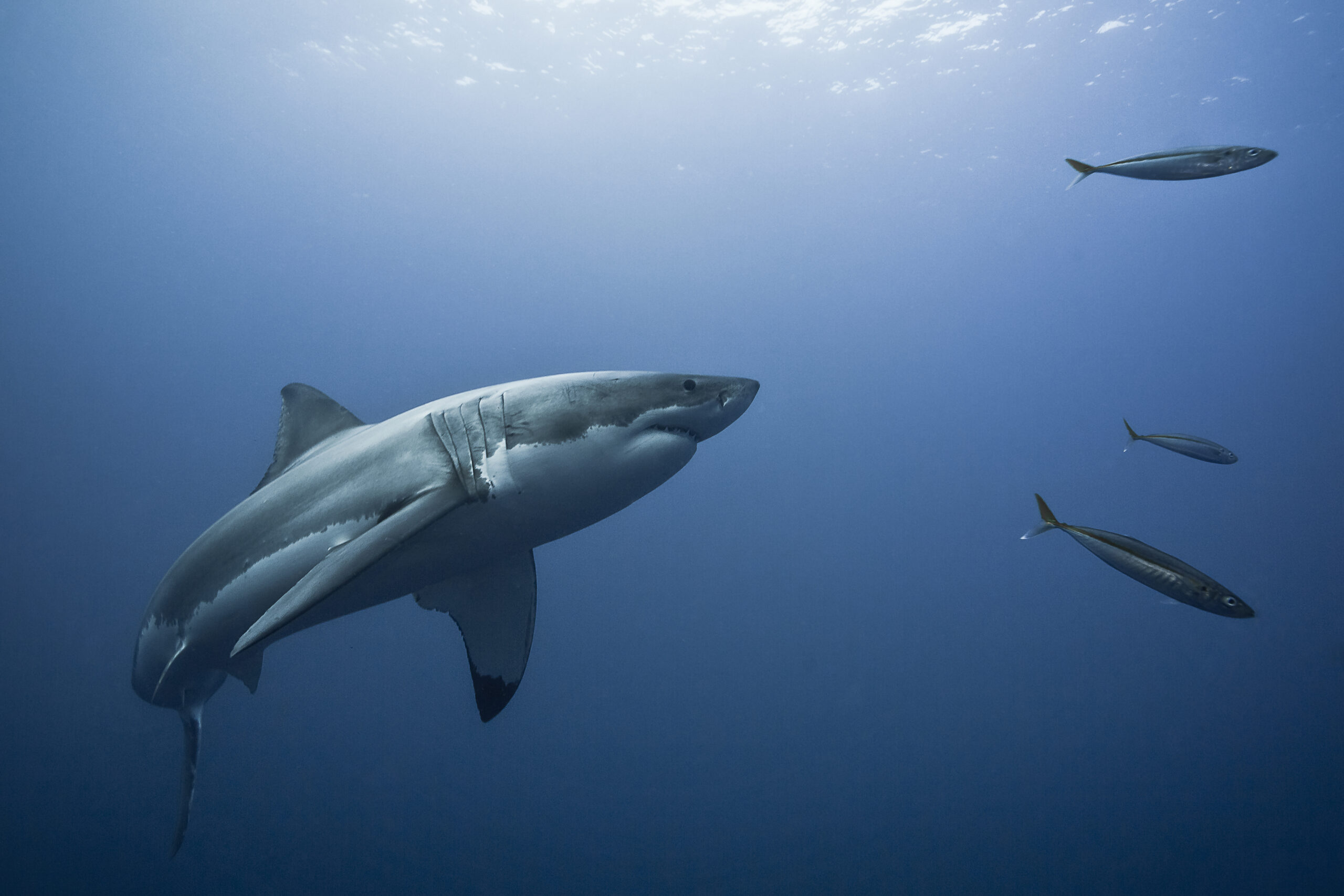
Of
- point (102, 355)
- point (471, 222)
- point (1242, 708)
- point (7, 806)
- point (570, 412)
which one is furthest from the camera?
point (471, 222)

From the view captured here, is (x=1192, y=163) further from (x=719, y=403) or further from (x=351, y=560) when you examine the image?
(x=351, y=560)

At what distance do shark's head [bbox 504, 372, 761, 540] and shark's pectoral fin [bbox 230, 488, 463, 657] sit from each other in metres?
0.33

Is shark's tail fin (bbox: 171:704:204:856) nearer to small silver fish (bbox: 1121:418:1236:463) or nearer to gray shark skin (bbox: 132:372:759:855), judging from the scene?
gray shark skin (bbox: 132:372:759:855)

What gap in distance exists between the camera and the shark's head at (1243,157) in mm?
3224

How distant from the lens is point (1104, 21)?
17281 mm

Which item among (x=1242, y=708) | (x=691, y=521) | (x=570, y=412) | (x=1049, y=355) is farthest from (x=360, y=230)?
(x=1242, y=708)

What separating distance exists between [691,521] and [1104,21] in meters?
22.7

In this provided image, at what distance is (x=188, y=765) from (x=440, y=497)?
4.16 m

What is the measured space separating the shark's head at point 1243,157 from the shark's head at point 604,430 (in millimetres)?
3166

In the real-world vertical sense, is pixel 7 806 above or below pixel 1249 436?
below

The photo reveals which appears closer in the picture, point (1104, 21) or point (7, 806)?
point (7, 806)

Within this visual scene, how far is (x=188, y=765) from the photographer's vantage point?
172 inches

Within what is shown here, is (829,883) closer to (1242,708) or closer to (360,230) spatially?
(1242,708)

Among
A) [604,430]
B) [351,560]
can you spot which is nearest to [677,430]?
[604,430]
